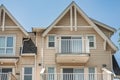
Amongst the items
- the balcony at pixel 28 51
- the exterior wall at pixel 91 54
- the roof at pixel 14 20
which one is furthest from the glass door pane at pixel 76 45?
the roof at pixel 14 20

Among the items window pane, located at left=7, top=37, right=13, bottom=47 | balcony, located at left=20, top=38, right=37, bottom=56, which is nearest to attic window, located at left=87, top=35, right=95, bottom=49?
balcony, located at left=20, top=38, right=37, bottom=56

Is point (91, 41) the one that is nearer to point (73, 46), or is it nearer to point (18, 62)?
point (73, 46)

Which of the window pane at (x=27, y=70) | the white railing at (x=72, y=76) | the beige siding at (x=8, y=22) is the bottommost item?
the white railing at (x=72, y=76)

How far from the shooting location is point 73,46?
2670 centimetres

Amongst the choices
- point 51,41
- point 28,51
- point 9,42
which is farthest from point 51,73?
point 9,42

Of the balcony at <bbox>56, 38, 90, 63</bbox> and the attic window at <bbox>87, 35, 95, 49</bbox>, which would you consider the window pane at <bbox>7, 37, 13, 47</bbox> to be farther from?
the attic window at <bbox>87, 35, 95, 49</bbox>

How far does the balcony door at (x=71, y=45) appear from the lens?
2659 centimetres

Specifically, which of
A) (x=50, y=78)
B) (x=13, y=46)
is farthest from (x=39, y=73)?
(x=13, y=46)

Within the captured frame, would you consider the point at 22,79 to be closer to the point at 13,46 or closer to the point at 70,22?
the point at 13,46

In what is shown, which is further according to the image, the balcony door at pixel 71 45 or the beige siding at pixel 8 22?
the beige siding at pixel 8 22

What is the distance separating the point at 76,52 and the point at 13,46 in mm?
5479

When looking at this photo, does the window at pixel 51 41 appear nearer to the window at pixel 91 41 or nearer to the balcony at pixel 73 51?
the balcony at pixel 73 51

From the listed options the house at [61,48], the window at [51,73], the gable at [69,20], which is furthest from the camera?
the gable at [69,20]

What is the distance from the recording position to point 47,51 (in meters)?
27.1
